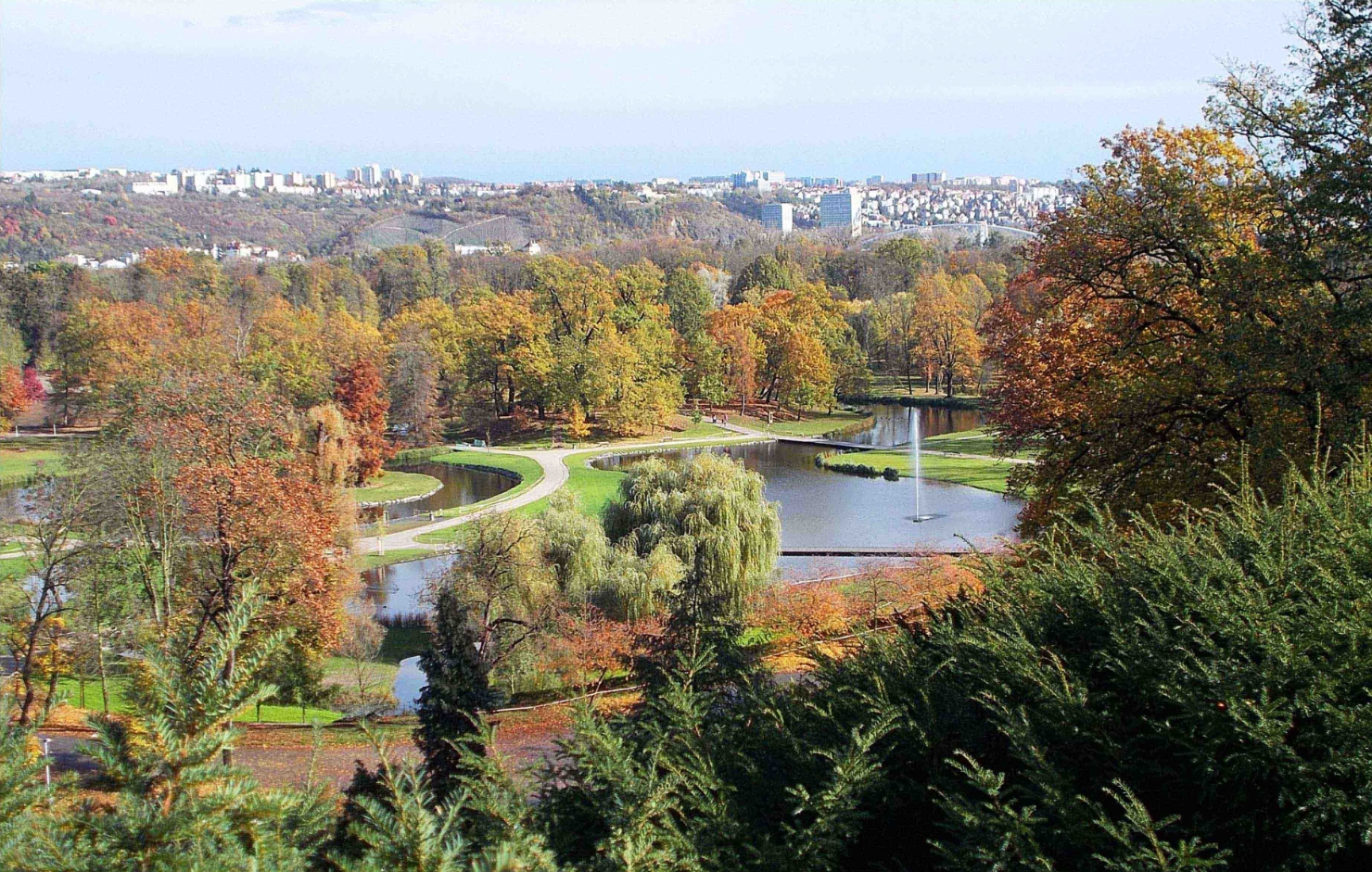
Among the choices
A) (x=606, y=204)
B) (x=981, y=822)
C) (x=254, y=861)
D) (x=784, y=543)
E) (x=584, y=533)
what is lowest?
(x=784, y=543)

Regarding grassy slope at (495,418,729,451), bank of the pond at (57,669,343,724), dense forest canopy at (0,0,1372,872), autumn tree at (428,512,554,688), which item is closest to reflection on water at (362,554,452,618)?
autumn tree at (428,512,554,688)

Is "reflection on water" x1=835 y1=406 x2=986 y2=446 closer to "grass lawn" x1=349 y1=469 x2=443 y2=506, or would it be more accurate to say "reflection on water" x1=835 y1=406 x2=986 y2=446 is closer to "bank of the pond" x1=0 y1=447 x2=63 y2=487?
"grass lawn" x1=349 y1=469 x2=443 y2=506

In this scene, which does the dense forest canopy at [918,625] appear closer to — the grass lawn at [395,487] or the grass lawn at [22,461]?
the grass lawn at [395,487]

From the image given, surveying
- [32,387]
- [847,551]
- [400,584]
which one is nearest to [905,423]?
[847,551]

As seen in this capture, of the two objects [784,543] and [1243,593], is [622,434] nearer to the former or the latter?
[784,543]

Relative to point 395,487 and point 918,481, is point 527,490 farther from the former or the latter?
point 918,481

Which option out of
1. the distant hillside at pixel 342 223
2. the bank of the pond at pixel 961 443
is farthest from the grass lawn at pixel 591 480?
the distant hillside at pixel 342 223

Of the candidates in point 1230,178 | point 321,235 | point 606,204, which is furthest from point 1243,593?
point 321,235
